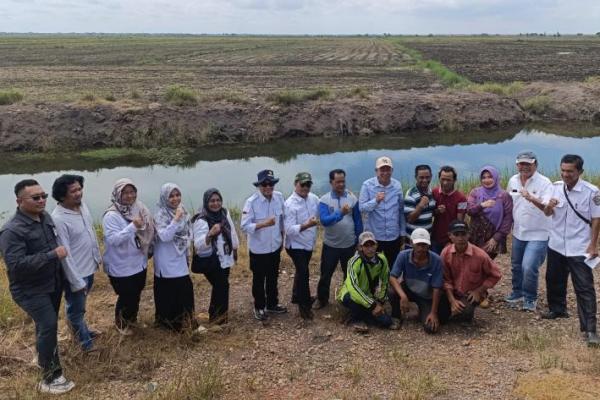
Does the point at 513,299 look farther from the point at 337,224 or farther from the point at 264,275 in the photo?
the point at 264,275

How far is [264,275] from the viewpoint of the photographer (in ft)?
19.3

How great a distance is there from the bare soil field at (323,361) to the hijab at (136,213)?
3.29ft

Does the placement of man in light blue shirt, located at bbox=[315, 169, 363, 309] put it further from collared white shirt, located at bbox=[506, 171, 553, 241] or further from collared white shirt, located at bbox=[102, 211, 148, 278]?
collared white shirt, located at bbox=[102, 211, 148, 278]

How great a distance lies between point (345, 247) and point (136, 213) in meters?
2.28

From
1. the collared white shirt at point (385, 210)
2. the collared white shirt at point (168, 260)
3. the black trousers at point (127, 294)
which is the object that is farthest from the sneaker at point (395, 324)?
the black trousers at point (127, 294)

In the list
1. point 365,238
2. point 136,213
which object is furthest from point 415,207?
point 136,213

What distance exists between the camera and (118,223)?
480 cm

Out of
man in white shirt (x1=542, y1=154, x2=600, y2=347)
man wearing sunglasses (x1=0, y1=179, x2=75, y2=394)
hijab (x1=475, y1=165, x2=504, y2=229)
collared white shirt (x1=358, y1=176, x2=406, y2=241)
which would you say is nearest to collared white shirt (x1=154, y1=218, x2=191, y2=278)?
man wearing sunglasses (x1=0, y1=179, x2=75, y2=394)

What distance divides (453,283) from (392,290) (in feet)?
2.08

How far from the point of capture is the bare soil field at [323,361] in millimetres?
4328

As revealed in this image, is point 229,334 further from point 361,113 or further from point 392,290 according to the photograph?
point 361,113

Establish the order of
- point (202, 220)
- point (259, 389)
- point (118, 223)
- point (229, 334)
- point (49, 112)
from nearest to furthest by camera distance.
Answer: point (259, 389), point (118, 223), point (202, 220), point (229, 334), point (49, 112)

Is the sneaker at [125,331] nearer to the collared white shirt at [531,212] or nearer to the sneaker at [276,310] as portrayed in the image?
the sneaker at [276,310]

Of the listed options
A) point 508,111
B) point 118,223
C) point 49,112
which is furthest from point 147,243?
point 508,111
